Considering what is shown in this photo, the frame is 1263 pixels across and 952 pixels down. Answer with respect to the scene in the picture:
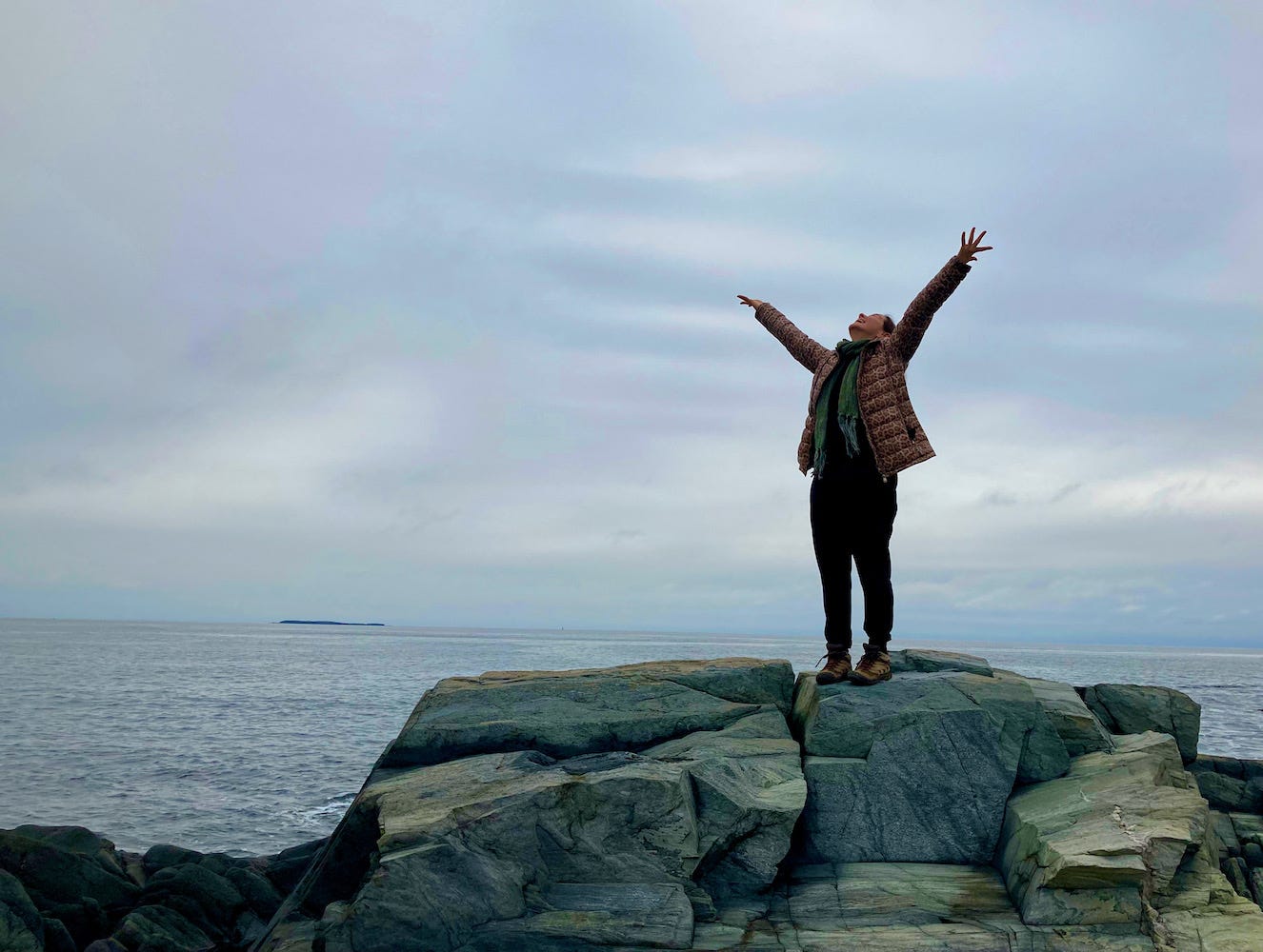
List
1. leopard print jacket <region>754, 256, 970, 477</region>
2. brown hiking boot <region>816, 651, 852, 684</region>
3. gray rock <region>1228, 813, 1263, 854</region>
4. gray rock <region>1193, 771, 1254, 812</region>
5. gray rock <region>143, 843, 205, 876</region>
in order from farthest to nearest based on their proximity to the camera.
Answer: gray rock <region>143, 843, 205, 876</region>, gray rock <region>1193, 771, 1254, 812</region>, gray rock <region>1228, 813, 1263, 854</region>, brown hiking boot <region>816, 651, 852, 684</region>, leopard print jacket <region>754, 256, 970, 477</region>

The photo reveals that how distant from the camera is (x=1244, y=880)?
1179cm

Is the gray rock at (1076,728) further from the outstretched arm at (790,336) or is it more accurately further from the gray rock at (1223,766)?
the gray rock at (1223,766)

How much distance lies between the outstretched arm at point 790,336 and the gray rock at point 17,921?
10.3 m

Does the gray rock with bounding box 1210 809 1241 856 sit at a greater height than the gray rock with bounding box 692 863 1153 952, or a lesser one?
lesser

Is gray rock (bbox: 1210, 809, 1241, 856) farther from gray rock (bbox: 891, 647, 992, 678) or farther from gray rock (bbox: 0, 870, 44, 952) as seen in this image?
gray rock (bbox: 0, 870, 44, 952)

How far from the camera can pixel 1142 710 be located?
12.7 m

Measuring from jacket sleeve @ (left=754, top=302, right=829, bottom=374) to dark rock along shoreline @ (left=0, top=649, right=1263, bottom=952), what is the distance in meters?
3.49

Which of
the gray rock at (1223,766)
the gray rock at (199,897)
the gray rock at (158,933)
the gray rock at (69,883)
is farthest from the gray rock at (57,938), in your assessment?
the gray rock at (1223,766)

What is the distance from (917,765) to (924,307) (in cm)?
437

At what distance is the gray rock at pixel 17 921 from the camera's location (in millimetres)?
10516

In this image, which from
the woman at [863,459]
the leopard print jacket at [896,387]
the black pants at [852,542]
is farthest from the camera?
the black pants at [852,542]

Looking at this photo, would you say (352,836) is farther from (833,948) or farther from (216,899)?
(216,899)

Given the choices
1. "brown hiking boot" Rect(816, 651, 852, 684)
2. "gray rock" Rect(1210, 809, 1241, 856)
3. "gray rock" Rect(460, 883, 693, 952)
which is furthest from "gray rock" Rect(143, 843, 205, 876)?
"gray rock" Rect(1210, 809, 1241, 856)

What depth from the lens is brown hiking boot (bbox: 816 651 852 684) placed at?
34.0ft
